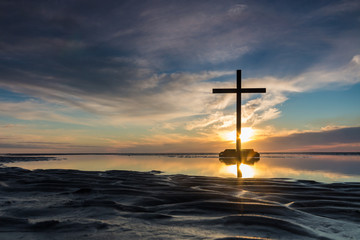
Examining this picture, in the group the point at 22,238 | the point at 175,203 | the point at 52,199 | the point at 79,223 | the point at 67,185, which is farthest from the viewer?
the point at 67,185

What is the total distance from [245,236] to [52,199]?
13.4 ft

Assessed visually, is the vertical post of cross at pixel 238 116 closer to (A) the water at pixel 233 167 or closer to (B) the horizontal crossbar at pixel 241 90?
(B) the horizontal crossbar at pixel 241 90

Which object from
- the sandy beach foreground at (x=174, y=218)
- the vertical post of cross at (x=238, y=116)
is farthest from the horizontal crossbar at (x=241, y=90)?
the sandy beach foreground at (x=174, y=218)

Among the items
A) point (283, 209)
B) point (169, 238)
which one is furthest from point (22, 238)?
point (283, 209)

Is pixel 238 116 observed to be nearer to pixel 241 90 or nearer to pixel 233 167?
pixel 241 90

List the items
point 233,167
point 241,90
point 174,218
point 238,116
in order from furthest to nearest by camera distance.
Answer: point 233,167 → point 241,90 → point 238,116 → point 174,218

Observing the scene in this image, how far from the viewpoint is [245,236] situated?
9.36 feet

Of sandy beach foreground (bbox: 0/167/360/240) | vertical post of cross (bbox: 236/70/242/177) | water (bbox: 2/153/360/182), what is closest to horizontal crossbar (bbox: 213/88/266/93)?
vertical post of cross (bbox: 236/70/242/177)

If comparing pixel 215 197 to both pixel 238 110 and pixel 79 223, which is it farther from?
pixel 238 110

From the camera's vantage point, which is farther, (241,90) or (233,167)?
(233,167)

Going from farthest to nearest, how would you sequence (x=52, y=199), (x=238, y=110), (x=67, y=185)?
(x=238, y=110) < (x=67, y=185) < (x=52, y=199)

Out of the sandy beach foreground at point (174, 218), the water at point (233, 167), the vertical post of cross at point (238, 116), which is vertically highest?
the vertical post of cross at point (238, 116)

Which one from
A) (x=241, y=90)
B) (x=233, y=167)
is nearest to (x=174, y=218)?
(x=241, y=90)

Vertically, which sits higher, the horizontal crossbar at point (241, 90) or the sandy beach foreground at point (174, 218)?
the horizontal crossbar at point (241, 90)
